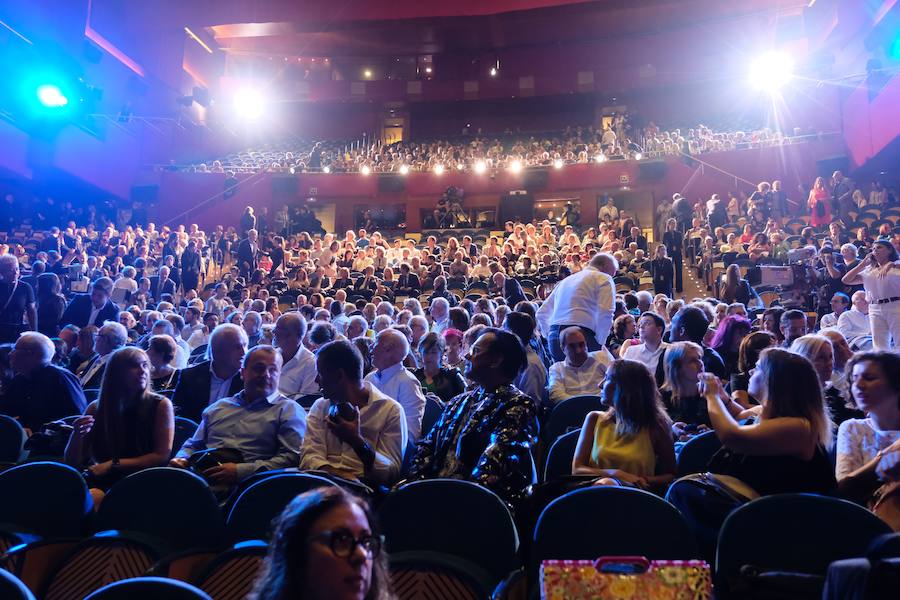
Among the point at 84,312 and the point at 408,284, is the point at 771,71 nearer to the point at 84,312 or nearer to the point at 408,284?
the point at 408,284

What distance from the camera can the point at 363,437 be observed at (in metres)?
3.03

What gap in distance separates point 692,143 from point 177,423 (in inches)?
716

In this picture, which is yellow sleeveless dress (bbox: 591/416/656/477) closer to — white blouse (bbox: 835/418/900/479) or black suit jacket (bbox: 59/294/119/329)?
white blouse (bbox: 835/418/900/479)

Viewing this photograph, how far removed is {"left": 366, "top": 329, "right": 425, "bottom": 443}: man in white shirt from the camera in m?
3.87

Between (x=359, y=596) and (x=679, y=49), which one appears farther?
(x=679, y=49)

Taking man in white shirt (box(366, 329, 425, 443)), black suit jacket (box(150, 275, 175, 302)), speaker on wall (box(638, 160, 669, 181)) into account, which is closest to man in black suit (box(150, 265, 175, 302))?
black suit jacket (box(150, 275, 175, 302))

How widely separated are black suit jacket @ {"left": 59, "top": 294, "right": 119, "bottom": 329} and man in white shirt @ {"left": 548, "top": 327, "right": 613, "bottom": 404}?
17.0ft

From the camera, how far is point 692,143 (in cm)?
1884

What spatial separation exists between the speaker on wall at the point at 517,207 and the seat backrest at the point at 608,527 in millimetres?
18717

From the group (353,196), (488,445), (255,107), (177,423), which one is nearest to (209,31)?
(255,107)

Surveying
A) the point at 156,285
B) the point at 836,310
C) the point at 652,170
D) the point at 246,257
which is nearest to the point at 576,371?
the point at 836,310

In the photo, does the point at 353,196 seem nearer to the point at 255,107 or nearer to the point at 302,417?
the point at 255,107

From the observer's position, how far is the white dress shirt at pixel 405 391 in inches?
151

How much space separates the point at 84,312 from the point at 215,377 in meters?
4.07
